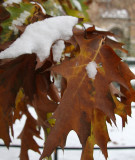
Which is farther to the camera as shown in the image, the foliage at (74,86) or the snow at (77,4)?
the snow at (77,4)

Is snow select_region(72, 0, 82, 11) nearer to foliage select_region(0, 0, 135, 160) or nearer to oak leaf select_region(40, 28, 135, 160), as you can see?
foliage select_region(0, 0, 135, 160)

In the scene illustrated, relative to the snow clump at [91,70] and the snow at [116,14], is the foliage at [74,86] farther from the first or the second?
the snow at [116,14]

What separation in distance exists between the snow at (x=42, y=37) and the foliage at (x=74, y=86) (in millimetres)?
12

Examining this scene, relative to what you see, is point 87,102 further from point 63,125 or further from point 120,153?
point 120,153

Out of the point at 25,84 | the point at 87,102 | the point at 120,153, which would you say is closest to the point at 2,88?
the point at 25,84

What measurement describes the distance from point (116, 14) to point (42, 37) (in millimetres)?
9359

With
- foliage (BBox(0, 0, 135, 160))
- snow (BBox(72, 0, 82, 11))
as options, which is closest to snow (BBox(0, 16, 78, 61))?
Result: foliage (BBox(0, 0, 135, 160))

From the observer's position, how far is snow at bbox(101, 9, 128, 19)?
877 centimetres

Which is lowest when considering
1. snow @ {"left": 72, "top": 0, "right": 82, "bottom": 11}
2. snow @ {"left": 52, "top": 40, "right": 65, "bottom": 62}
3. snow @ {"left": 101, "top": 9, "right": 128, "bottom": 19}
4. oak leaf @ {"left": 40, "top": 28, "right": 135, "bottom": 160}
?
oak leaf @ {"left": 40, "top": 28, "right": 135, "bottom": 160}

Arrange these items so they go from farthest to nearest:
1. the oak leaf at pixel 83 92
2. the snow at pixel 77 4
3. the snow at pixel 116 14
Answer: the snow at pixel 116 14 < the snow at pixel 77 4 < the oak leaf at pixel 83 92

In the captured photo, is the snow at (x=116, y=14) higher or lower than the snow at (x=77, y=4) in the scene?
higher

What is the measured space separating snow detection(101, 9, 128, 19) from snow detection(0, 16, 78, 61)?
8767 mm

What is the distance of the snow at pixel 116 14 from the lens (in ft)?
28.8

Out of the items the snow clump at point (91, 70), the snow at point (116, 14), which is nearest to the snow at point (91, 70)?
the snow clump at point (91, 70)
